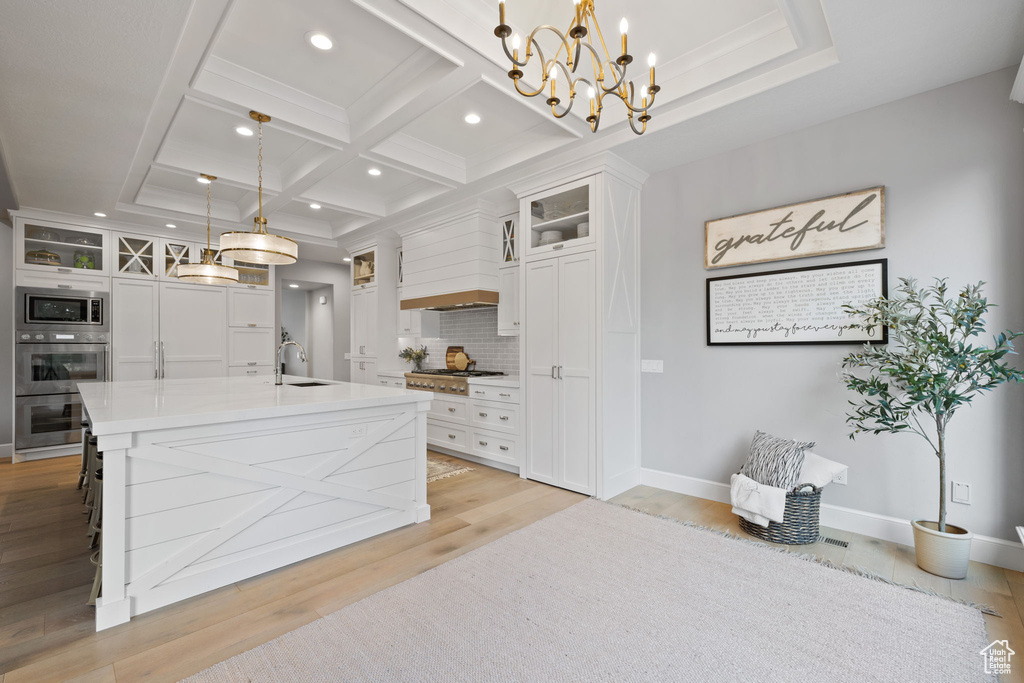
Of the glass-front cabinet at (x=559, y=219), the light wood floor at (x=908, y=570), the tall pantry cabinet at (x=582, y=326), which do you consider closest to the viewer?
the light wood floor at (x=908, y=570)

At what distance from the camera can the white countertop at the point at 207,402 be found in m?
2.08

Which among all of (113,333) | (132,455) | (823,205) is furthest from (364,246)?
(823,205)

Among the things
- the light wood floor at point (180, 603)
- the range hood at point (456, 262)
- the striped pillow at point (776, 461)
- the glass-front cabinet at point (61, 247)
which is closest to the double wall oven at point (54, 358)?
the glass-front cabinet at point (61, 247)

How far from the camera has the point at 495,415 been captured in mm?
4371

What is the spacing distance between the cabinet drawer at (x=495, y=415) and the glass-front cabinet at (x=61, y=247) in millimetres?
4390

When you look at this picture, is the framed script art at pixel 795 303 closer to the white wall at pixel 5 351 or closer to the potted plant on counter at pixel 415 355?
the potted plant on counter at pixel 415 355

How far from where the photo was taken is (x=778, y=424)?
3.16 metres

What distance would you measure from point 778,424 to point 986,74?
86.6 inches

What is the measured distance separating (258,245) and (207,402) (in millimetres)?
1002

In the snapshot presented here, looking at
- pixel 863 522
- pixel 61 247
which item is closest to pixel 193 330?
pixel 61 247

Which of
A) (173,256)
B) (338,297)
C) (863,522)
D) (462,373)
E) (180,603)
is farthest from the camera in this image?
(338,297)

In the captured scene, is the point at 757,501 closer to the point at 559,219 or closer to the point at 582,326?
the point at 582,326

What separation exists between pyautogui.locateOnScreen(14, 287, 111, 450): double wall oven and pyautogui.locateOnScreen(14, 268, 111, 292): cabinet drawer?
7 centimetres

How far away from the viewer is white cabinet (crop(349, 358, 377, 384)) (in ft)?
19.7
